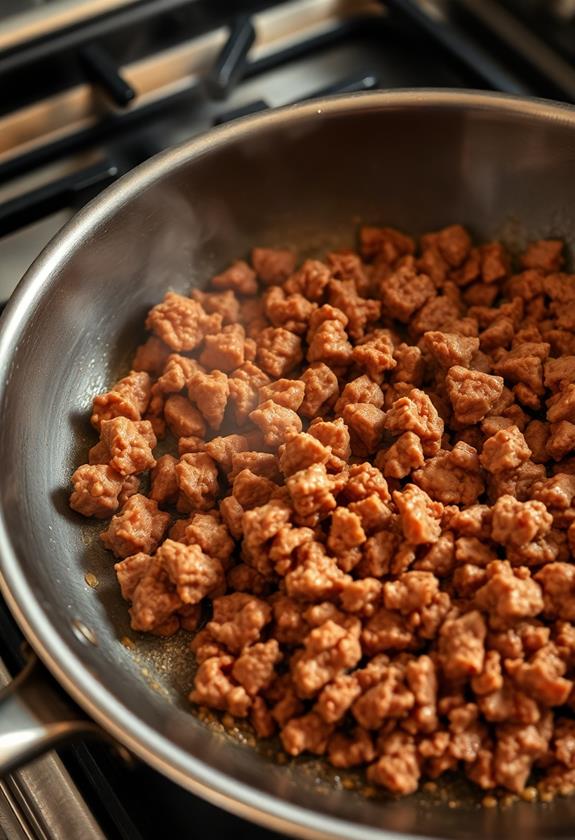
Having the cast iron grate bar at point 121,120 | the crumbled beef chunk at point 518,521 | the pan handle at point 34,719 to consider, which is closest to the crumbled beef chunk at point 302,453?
the crumbled beef chunk at point 518,521

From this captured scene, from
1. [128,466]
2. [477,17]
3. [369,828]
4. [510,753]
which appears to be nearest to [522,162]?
[477,17]

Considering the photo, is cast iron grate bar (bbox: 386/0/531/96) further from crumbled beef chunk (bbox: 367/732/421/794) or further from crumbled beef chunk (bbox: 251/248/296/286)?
crumbled beef chunk (bbox: 367/732/421/794)

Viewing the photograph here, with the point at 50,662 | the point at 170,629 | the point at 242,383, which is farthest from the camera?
the point at 242,383

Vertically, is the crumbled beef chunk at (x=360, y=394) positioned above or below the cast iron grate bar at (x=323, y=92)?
below

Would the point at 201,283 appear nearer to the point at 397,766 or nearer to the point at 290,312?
the point at 290,312

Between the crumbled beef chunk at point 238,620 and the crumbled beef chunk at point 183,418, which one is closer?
the crumbled beef chunk at point 238,620

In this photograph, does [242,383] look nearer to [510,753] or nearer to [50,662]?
[50,662]

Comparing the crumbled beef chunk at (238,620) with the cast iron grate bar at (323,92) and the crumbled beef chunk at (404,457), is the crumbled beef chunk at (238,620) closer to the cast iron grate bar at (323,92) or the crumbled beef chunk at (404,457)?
the crumbled beef chunk at (404,457)
